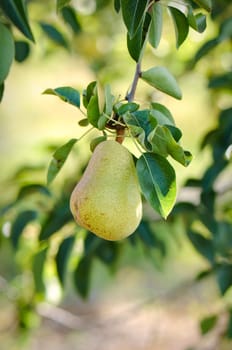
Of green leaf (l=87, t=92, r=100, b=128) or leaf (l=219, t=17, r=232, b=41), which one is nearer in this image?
green leaf (l=87, t=92, r=100, b=128)

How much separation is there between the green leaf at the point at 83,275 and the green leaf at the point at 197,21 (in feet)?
2.33

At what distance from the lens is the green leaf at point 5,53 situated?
78 cm

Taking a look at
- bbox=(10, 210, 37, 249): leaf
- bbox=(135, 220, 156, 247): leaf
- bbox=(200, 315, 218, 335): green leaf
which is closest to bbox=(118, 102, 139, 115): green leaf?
bbox=(135, 220, 156, 247): leaf

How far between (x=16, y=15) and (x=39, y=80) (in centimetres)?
301

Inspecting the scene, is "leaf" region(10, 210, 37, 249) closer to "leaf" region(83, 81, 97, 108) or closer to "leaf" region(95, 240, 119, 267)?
"leaf" region(95, 240, 119, 267)

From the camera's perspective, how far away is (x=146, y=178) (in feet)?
2.31

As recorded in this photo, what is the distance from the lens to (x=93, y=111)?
71 centimetres

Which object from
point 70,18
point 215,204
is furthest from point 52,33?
point 215,204

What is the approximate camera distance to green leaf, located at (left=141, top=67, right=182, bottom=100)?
80cm

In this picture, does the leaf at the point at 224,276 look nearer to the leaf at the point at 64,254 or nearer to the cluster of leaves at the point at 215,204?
the cluster of leaves at the point at 215,204

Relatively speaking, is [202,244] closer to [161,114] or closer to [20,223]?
[20,223]

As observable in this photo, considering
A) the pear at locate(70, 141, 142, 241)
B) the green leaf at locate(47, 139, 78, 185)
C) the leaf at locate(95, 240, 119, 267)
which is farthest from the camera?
the leaf at locate(95, 240, 119, 267)

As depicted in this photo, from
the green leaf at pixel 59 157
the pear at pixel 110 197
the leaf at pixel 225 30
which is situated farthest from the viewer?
the leaf at pixel 225 30

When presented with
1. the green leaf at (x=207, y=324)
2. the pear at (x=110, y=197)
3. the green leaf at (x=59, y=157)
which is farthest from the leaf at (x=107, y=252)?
the pear at (x=110, y=197)
